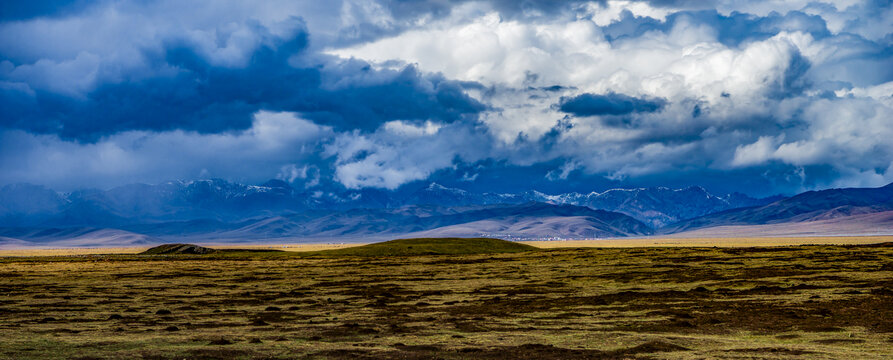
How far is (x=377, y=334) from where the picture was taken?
33469 millimetres

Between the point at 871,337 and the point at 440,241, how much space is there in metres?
153

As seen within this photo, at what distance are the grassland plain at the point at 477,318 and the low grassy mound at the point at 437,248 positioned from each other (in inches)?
3605

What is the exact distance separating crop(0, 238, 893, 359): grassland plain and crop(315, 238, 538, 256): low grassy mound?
91.6 meters

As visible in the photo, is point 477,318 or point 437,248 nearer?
point 477,318

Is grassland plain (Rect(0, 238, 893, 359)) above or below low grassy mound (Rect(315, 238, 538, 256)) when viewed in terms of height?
below

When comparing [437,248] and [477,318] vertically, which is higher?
[437,248]

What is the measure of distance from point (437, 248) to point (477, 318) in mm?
128202

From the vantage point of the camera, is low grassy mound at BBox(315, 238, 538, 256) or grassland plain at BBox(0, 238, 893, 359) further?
low grassy mound at BBox(315, 238, 538, 256)

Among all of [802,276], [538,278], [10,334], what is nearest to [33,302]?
[10,334]

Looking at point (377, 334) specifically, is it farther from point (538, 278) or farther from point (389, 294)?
point (538, 278)

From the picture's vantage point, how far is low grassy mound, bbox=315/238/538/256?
164m

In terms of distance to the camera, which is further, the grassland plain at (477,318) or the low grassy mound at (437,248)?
the low grassy mound at (437,248)

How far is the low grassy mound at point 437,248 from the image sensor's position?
16400cm

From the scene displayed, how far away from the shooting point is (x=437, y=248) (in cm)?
16788
